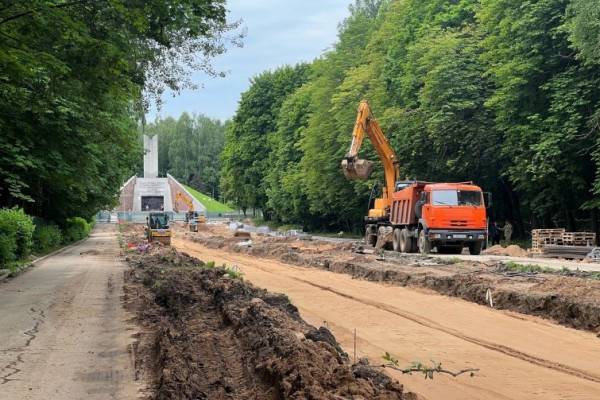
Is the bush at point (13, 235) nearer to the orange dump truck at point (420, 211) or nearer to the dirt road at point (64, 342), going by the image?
the dirt road at point (64, 342)

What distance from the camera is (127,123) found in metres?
29.8

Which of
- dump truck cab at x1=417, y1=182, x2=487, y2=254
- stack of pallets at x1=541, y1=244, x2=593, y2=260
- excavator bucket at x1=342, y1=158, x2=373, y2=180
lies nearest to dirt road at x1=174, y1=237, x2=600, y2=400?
dump truck cab at x1=417, y1=182, x2=487, y2=254

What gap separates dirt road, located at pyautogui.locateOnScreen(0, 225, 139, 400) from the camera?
754 centimetres

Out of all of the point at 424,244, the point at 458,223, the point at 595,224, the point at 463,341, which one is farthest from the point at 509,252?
the point at 463,341

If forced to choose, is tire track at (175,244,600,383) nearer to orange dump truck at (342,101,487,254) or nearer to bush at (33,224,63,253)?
orange dump truck at (342,101,487,254)

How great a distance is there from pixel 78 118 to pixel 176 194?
106352mm

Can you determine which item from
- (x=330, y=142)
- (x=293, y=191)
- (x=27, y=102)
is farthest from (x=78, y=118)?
(x=293, y=191)

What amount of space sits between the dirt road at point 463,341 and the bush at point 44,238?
2098 centimetres

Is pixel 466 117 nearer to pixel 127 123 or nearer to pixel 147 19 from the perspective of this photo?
pixel 127 123

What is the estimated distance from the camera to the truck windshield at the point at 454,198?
2827 centimetres

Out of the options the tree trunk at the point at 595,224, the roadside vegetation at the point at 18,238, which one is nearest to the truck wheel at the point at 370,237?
the tree trunk at the point at 595,224

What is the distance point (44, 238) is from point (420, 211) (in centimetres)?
2032

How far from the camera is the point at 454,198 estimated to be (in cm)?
2834

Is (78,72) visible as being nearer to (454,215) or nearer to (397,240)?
(454,215)
